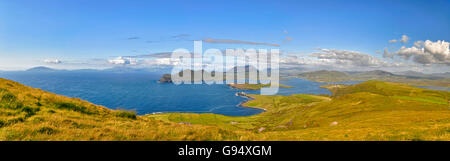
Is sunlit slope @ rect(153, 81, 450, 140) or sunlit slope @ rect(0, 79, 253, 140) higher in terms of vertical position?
sunlit slope @ rect(0, 79, 253, 140)

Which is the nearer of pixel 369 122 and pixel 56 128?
pixel 56 128

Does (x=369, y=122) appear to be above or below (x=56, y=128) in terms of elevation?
below

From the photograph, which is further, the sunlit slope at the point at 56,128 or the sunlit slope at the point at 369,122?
the sunlit slope at the point at 369,122

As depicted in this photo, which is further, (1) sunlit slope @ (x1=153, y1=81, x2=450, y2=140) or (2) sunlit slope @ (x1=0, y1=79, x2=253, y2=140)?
(1) sunlit slope @ (x1=153, y1=81, x2=450, y2=140)

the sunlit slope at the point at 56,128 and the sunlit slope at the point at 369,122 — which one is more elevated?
the sunlit slope at the point at 56,128
